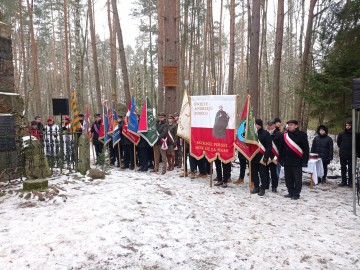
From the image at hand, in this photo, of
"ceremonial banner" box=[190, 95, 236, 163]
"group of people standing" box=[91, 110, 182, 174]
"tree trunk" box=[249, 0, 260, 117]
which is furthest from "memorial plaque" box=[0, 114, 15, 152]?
"tree trunk" box=[249, 0, 260, 117]

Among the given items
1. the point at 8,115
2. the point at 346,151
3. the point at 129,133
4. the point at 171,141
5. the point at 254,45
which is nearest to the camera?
the point at 8,115

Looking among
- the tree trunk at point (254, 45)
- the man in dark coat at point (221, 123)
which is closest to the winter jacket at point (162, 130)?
the man in dark coat at point (221, 123)

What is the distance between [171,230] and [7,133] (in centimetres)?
494

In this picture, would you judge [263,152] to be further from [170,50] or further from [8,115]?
[8,115]

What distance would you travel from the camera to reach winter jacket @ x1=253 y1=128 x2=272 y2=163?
7086mm

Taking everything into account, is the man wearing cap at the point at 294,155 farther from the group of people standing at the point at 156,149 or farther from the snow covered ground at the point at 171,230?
the group of people standing at the point at 156,149

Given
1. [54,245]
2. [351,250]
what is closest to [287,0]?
[351,250]

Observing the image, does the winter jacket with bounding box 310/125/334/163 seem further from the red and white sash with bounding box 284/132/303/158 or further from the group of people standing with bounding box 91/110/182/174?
the group of people standing with bounding box 91/110/182/174

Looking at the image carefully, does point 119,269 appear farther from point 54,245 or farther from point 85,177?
point 85,177

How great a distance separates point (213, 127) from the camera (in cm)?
798

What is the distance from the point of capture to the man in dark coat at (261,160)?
716 centimetres

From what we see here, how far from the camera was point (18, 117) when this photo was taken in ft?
25.4

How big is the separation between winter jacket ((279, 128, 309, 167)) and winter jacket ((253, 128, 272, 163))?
15.2 inches

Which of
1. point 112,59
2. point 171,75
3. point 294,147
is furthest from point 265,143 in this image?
point 112,59
